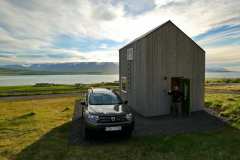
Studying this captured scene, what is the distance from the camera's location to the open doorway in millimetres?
10094

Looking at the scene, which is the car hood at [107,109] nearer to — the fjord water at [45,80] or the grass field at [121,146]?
the grass field at [121,146]

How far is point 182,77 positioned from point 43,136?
8.49 meters

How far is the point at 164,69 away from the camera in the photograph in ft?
33.7

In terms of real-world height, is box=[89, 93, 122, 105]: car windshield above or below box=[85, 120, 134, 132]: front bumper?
above

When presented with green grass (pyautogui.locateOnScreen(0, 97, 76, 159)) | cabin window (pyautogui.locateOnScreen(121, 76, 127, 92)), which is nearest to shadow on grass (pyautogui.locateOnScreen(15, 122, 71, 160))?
green grass (pyautogui.locateOnScreen(0, 97, 76, 159))

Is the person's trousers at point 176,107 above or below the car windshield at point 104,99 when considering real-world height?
below

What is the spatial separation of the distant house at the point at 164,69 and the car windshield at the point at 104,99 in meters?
2.93

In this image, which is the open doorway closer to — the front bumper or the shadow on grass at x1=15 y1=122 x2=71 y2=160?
the front bumper

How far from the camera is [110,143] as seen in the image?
6.07 m

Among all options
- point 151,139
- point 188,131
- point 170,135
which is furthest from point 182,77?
point 151,139

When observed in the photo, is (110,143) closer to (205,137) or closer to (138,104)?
(205,137)

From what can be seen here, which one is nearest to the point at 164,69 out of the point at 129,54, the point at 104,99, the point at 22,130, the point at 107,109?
the point at 129,54

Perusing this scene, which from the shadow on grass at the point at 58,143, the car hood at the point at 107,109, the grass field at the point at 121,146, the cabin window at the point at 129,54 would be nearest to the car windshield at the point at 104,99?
the car hood at the point at 107,109

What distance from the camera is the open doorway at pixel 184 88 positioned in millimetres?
10094
